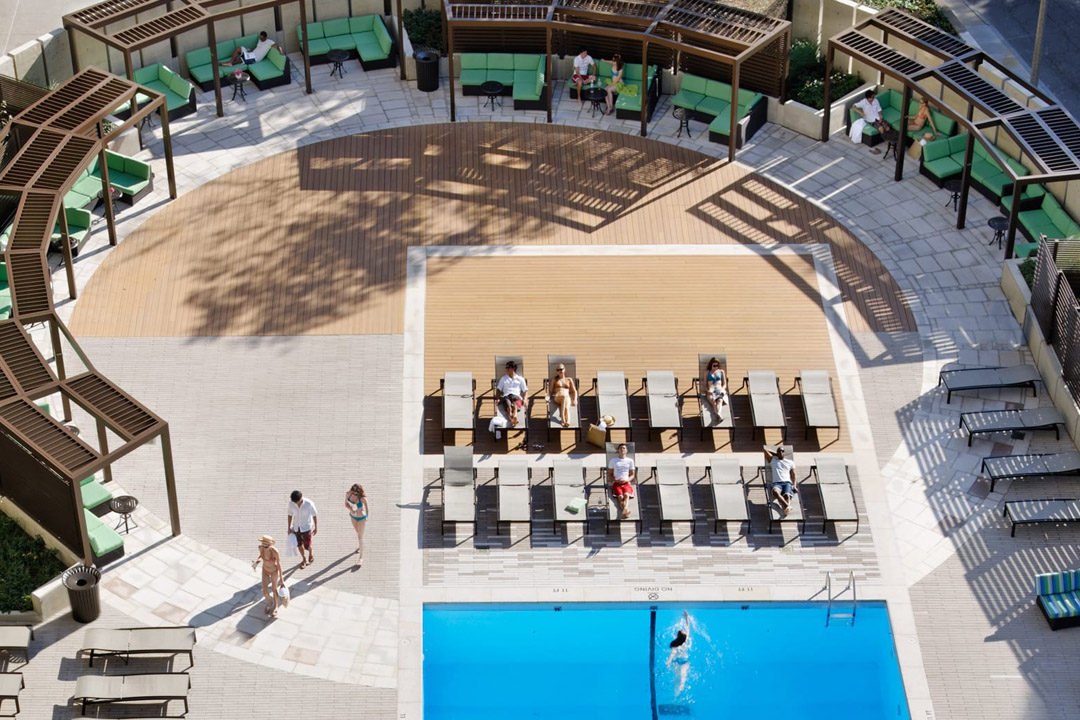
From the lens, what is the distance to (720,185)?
3531 centimetres

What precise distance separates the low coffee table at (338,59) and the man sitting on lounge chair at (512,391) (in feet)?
41.4

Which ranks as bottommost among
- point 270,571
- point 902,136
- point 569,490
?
point 270,571

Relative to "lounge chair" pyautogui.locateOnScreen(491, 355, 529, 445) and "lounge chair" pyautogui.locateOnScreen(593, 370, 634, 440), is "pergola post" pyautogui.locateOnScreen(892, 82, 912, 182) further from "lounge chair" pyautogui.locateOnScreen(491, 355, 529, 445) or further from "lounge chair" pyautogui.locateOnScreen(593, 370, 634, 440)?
"lounge chair" pyautogui.locateOnScreen(491, 355, 529, 445)

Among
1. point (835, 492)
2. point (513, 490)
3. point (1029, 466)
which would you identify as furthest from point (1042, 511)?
point (513, 490)

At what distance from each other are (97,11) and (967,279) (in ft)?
62.6

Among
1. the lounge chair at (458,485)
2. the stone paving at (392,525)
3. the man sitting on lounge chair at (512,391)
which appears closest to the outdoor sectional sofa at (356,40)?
the stone paving at (392,525)

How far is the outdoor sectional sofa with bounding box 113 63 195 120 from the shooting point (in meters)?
36.6

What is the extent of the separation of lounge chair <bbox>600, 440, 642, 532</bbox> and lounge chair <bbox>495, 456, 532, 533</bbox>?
128cm

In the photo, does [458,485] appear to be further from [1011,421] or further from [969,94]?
[969,94]

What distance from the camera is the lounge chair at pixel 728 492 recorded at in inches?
1061

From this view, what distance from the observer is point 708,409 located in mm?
29047

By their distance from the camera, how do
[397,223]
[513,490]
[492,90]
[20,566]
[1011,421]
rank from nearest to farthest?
[20,566] < [513,490] < [1011,421] < [397,223] < [492,90]

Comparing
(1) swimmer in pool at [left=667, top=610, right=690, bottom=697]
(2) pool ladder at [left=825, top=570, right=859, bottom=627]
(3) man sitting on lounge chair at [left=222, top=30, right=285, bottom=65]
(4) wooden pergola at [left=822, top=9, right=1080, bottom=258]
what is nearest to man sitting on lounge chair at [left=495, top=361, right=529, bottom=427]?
(1) swimmer in pool at [left=667, top=610, right=690, bottom=697]

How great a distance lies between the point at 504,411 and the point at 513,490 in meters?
2.09
